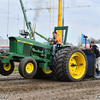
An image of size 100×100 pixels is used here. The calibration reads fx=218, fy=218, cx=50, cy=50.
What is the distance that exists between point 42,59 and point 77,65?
1.44 metres

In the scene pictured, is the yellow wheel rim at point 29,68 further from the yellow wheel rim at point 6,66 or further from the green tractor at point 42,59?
the yellow wheel rim at point 6,66

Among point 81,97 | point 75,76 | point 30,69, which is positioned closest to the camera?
point 81,97

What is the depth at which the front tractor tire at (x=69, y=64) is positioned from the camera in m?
7.53

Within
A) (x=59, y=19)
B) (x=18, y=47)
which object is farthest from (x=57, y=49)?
(x=59, y=19)

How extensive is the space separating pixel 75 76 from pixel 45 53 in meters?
1.43

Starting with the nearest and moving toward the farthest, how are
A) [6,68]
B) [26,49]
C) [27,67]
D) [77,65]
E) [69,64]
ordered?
[27,67] → [6,68] → [26,49] → [69,64] → [77,65]

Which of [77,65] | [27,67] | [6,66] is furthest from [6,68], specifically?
[77,65]

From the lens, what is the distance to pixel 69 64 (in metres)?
7.80

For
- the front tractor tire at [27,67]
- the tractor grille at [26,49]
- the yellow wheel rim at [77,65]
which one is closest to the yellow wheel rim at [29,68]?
the front tractor tire at [27,67]

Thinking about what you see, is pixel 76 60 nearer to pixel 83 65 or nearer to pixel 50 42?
pixel 83 65

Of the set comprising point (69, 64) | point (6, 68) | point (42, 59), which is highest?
point (42, 59)

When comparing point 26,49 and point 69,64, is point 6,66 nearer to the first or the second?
point 26,49

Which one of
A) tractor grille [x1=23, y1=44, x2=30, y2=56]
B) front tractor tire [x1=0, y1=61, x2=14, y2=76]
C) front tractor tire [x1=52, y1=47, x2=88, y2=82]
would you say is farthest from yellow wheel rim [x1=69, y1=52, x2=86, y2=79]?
front tractor tire [x1=0, y1=61, x2=14, y2=76]

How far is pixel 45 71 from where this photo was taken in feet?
29.1
